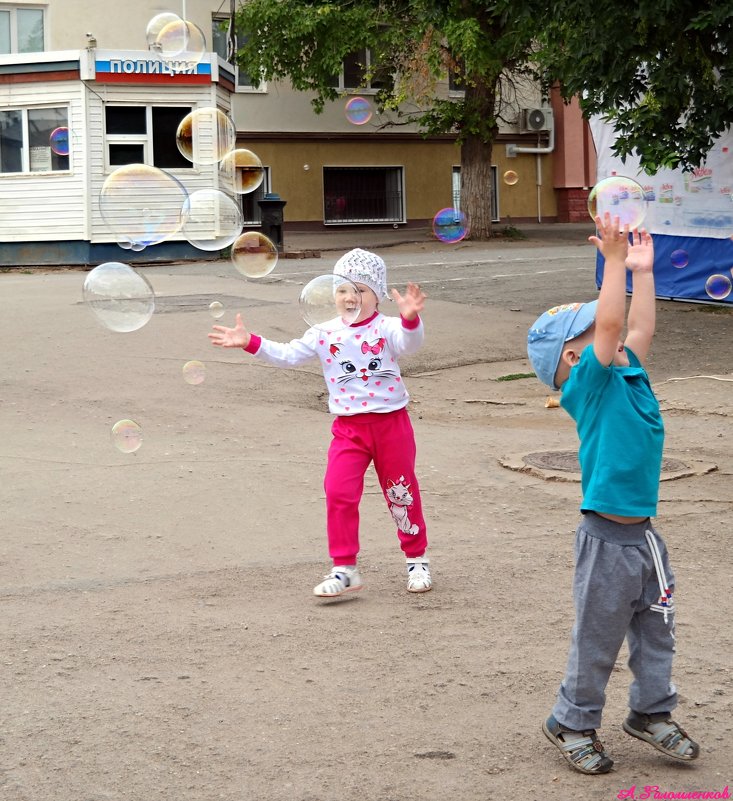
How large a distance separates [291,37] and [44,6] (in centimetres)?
870

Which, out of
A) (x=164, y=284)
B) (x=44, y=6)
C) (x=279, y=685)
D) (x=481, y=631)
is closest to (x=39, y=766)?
(x=279, y=685)

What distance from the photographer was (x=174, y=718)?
4.07 meters

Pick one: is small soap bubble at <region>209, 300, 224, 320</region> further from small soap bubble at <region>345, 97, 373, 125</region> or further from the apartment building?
the apartment building

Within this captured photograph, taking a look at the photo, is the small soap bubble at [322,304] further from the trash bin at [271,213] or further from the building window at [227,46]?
the building window at [227,46]

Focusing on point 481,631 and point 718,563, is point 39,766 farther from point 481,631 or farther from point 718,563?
point 718,563

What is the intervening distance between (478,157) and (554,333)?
26385 millimetres

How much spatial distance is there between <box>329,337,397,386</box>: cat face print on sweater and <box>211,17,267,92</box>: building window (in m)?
25.8

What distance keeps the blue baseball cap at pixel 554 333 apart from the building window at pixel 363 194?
33.2 m

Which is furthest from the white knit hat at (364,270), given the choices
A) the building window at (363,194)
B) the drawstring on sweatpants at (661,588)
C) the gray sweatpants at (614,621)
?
the building window at (363,194)

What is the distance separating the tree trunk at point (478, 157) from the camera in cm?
2908

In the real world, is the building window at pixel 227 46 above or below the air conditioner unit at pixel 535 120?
above

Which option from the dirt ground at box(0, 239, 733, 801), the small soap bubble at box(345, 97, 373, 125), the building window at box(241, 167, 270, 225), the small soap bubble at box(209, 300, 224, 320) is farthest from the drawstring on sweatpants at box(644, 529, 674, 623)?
the building window at box(241, 167, 270, 225)

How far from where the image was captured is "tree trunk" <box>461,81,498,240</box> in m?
Answer: 29.1

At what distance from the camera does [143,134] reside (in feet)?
82.5
